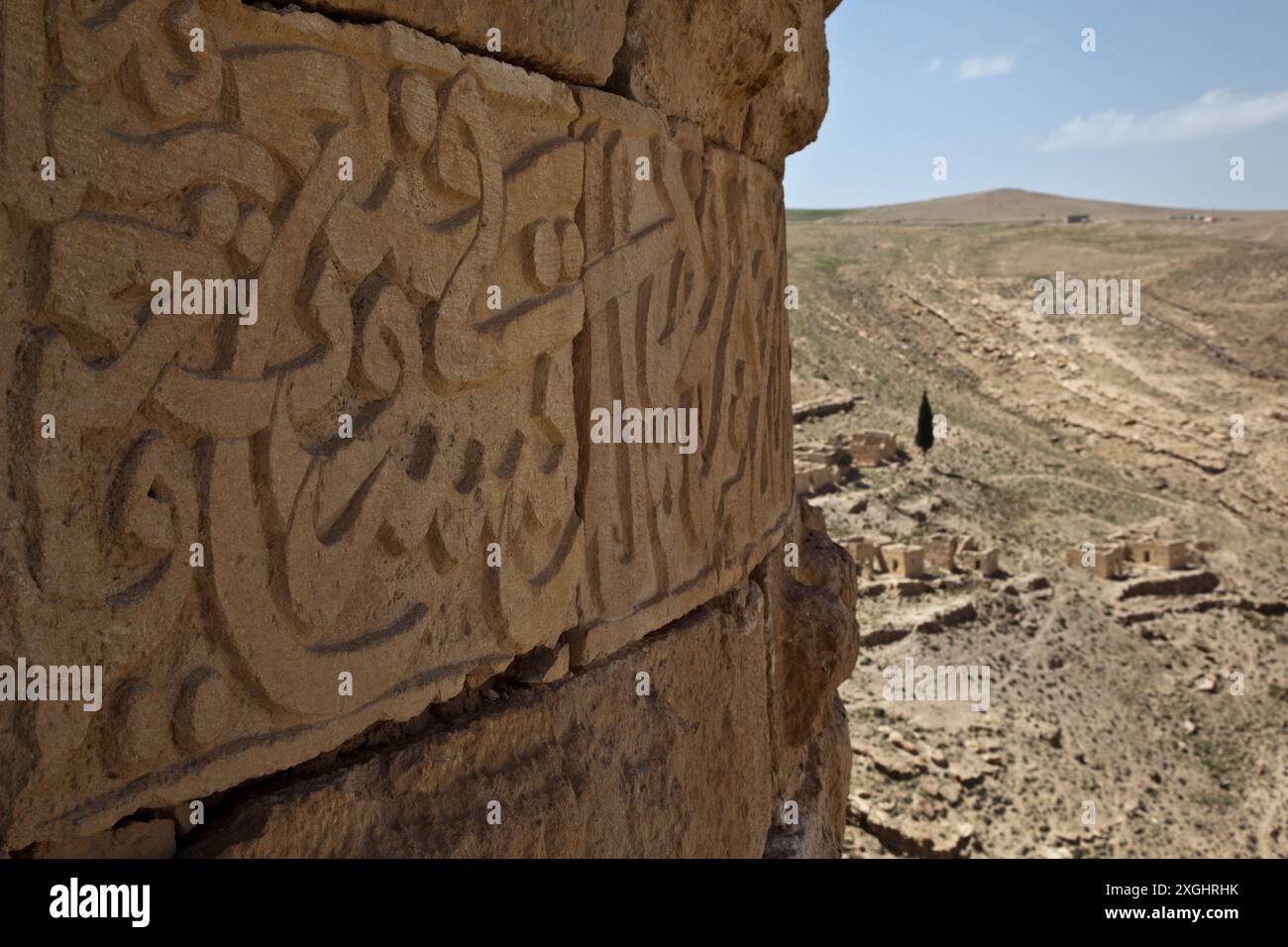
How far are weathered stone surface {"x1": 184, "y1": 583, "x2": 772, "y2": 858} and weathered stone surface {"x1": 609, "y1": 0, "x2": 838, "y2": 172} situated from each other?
1.12m

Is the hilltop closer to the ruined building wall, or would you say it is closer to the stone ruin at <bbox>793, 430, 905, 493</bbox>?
the stone ruin at <bbox>793, 430, 905, 493</bbox>

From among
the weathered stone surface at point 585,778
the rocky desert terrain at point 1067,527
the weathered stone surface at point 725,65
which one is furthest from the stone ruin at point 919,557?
the weathered stone surface at point 585,778

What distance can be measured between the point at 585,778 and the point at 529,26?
4.10 ft

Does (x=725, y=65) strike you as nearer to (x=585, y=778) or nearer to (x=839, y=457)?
(x=585, y=778)

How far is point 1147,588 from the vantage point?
20375 millimetres

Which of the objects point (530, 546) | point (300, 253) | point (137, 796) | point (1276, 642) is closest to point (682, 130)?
point (530, 546)

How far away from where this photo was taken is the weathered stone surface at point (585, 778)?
147 centimetres

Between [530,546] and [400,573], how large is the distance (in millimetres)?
331

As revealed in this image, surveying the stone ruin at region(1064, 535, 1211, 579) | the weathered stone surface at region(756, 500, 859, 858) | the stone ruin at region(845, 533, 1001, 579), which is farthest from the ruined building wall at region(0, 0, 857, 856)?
the stone ruin at region(1064, 535, 1211, 579)

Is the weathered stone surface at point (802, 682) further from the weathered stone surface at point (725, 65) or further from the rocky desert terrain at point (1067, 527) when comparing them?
the rocky desert terrain at point (1067, 527)

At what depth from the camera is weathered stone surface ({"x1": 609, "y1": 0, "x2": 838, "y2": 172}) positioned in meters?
2.21

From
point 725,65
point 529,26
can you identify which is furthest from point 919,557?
point 529,26

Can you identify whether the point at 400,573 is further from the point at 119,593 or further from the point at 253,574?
the point at 119,593

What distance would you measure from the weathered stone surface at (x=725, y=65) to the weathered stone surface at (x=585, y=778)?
112cm
